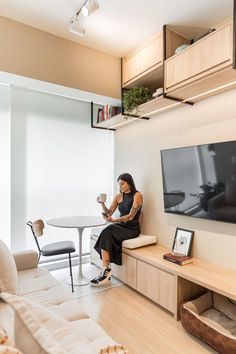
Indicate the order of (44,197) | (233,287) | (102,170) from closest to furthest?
(233,287)
(44,197)
(102,170)

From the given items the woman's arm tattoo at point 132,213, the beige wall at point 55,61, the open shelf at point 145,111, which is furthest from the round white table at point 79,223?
the beige wall at point 55,61

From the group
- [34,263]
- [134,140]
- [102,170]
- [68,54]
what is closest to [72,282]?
[34,263]

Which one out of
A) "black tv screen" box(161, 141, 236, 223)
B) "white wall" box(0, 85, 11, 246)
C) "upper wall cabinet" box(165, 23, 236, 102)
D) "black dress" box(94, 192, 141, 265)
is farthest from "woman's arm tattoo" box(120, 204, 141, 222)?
"white wall" box(0, 85, 11, 246)

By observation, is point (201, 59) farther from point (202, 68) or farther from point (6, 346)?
point (6, 346)

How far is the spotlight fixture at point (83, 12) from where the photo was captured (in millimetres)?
1984

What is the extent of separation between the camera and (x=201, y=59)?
211 centimetres

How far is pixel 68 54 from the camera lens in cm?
280

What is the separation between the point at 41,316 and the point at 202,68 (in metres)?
2.20

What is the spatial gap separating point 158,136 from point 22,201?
2089 mm

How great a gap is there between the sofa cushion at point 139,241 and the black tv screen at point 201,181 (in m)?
0.45

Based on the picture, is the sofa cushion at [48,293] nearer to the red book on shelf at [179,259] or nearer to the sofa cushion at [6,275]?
the sofa cushion at [6,275]

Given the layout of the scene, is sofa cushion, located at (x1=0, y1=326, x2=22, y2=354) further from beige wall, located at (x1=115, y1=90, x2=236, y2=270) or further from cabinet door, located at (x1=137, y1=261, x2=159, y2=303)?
beige wall, located at (x1=115, y1=90, x2=236, y2=270)

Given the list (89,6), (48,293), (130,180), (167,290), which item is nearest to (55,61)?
(89,6)

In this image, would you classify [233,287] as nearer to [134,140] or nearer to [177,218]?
[177,218]
